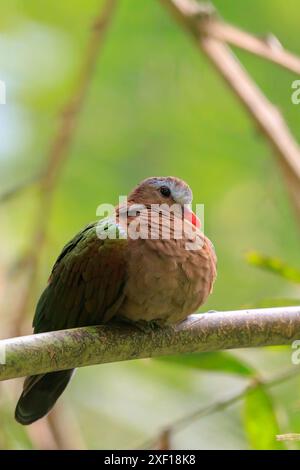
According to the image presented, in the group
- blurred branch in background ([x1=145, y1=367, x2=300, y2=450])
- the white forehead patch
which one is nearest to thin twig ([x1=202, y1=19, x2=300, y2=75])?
the white forehead patch

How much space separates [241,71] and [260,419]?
57.1 inches

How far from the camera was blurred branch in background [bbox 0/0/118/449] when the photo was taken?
3.75m

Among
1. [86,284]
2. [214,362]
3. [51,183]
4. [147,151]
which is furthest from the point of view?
[147,151]

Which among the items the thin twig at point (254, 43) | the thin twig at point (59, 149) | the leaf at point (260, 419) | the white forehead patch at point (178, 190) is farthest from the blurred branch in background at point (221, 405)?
the thin twig at point (254, 43)

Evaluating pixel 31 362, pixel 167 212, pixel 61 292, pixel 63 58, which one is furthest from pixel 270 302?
pixel 63 58

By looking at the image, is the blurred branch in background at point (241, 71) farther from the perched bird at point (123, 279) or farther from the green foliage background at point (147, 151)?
the green foliage background at point (147, 151)

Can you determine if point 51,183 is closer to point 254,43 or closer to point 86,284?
point 254,43

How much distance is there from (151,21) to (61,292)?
335 cm

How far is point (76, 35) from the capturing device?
5.40 m

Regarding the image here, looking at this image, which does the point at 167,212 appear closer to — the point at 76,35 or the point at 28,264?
the point at 28,264

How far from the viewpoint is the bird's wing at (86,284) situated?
8.61ft

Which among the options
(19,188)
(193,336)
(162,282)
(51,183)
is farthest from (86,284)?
(51,183)

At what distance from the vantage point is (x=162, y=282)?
2619mm

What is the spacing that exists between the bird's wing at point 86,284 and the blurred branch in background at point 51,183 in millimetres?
1042
